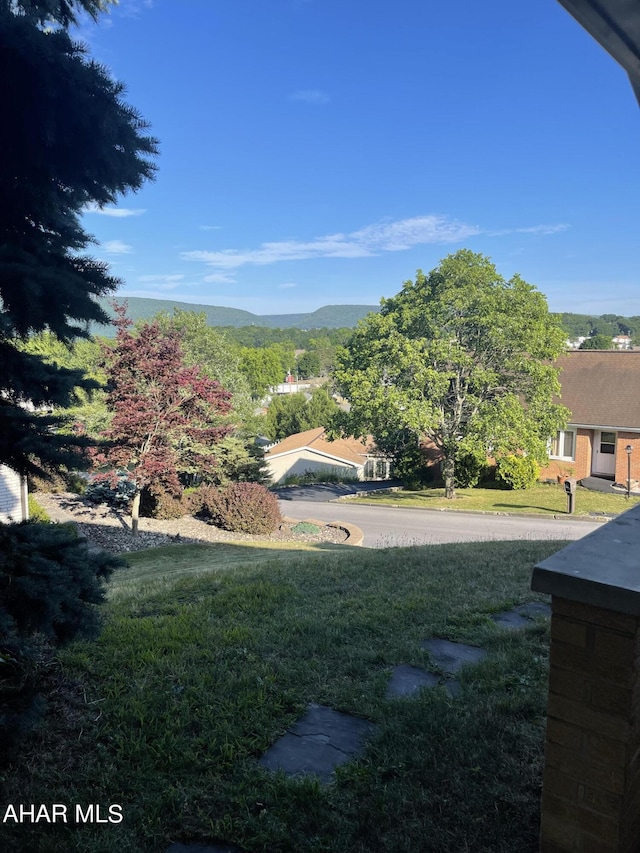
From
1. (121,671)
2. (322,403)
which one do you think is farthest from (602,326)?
(121,671)

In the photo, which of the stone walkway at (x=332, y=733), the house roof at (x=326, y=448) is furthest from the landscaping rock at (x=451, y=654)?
the house roof at (x=326, y=448)

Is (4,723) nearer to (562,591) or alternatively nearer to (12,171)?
(562,591)

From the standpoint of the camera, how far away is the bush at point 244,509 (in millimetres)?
16625

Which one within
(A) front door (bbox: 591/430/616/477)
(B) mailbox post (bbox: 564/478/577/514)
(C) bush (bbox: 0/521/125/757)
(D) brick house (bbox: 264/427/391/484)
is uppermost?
(C) bush (bbox: 0/521/125/757)

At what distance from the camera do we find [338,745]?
2965 millimetres

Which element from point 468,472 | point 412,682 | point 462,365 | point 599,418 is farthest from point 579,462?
point 412,682

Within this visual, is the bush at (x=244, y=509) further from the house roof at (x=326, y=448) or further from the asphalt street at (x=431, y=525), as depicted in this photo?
the house roof at (x=326, y=448)

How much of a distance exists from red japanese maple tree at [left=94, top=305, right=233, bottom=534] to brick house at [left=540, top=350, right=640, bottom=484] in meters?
15.6

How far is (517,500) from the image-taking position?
73.0ft

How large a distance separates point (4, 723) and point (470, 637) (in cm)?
324

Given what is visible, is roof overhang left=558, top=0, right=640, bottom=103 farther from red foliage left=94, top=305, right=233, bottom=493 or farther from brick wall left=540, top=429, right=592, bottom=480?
brick wall left=540, top=429, right=592, bottom=480

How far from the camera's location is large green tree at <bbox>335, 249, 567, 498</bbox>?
20.9 m

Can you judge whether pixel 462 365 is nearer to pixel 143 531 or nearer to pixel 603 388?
pixel 603 388

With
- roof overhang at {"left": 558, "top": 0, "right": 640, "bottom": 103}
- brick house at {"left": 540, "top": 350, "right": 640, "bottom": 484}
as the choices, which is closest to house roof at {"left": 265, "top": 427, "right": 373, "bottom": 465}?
brick house at {"left": 540, "top": 350, "right": 640, "bottom": 484}
